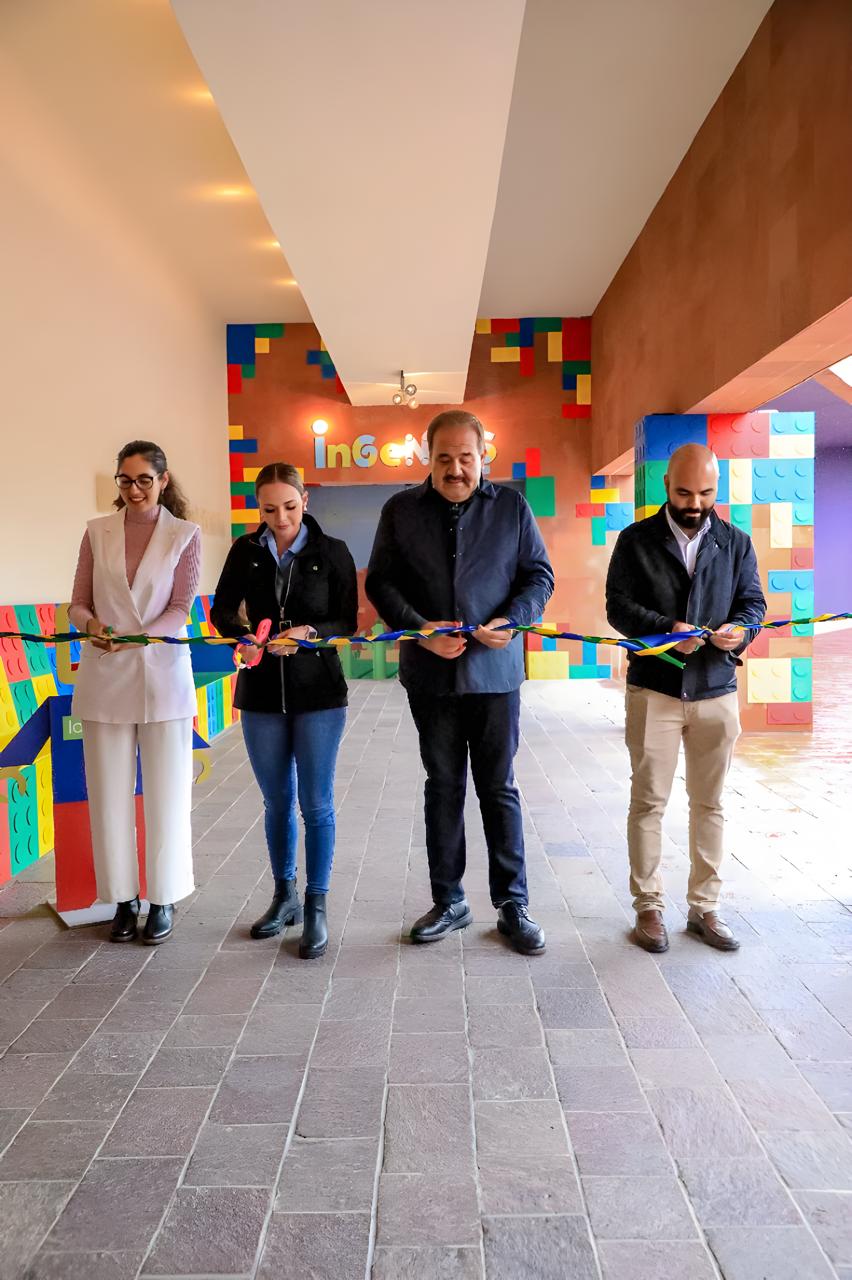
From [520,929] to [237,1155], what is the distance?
1.25 m

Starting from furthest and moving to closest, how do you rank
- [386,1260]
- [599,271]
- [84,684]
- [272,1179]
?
1. [599,271]
2. [84,684]
3. [272,1179]
4. [386,1260]

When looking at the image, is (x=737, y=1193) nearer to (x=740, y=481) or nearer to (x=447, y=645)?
(x=447, y=645)

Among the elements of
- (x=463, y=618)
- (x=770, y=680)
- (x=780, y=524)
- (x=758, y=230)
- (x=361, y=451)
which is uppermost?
(x=758, y=230)

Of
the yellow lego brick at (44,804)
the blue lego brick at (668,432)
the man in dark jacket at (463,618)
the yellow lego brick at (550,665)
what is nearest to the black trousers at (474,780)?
the man in dark jacket at (463,618)

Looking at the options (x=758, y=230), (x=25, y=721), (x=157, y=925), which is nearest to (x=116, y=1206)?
(x=157, y=925)

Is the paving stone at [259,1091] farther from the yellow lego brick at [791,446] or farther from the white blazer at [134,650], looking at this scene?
the yellow lego brick at [791,446]

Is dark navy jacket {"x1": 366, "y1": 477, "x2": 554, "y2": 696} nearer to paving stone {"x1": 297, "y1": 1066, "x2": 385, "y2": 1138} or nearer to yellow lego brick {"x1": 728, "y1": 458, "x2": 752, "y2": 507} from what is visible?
paving stone {"x1": 297, "y1": 1066, "x2": 385, "y2": 1138}

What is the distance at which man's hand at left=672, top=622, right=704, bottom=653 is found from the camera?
2.75 meters

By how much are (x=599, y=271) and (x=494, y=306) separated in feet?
4.71

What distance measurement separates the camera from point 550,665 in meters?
10.3

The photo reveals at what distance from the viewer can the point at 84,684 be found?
2.95 meters

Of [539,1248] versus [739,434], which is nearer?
[539,1248]

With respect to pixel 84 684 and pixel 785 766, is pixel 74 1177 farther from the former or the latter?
pixel 785 766

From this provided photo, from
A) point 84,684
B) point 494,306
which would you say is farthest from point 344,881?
point 494,306
